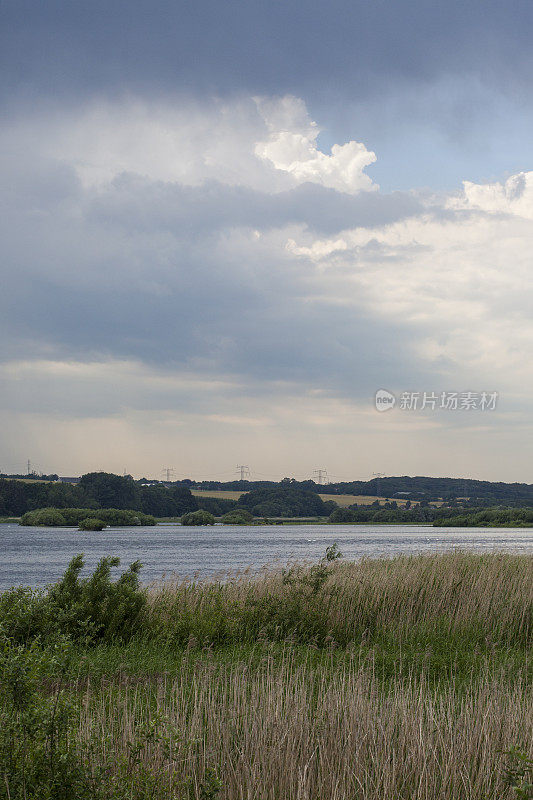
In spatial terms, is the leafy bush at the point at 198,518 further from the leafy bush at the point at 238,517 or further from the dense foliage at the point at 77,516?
the dense foliage at the point at 77,516

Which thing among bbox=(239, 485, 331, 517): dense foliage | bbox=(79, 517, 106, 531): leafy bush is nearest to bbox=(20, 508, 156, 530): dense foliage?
bbox=(79, 517, 106, 531): leafy bush

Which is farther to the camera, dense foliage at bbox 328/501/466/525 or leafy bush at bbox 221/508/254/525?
leafy bush at bbox 221/508/254/525

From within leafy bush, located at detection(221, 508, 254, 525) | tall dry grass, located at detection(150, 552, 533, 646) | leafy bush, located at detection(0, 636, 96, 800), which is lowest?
leafy bush, located at detection(221, 508, 254, 525)

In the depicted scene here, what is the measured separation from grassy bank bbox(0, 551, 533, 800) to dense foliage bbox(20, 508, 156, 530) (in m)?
87.3

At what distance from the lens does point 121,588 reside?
39.7ft

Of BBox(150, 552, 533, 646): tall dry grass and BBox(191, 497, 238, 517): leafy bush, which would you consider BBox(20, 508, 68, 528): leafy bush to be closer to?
BBox(191, 497, 238, 517): leafy bush

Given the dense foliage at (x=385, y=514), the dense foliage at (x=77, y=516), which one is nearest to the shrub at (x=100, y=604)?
the dense foliage at (x=77, y=516)

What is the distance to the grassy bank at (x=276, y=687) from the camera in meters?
4.64

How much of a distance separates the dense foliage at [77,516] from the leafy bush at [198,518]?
7.04 meters

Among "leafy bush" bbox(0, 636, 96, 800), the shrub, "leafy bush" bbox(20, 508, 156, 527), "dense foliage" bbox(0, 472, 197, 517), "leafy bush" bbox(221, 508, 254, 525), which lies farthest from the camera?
"leafy bush" bbox(221, 508, 254, 525)

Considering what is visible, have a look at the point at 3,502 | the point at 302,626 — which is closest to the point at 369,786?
the point at 302,626

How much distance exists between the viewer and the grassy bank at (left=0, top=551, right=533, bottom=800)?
15.2 feet

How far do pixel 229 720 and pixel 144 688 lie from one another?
6.58ft

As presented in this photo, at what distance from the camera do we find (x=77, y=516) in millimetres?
101500
